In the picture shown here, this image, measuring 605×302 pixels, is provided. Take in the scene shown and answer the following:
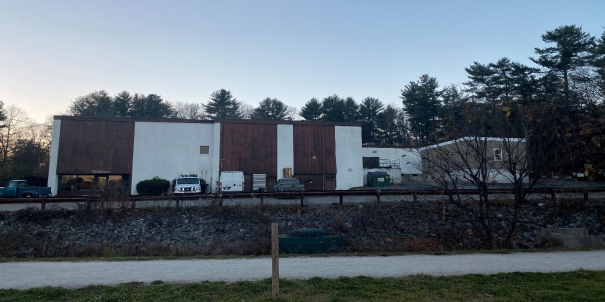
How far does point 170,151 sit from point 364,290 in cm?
3350

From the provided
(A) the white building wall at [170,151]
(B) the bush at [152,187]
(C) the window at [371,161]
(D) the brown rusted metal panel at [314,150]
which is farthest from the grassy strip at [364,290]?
(C) the window at [371,161]

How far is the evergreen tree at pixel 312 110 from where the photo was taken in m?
61.7

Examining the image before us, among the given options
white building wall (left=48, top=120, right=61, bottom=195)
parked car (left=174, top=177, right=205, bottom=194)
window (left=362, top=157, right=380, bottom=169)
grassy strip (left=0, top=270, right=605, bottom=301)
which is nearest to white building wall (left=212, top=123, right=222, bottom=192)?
parked car (left=174, top=177, right=205, bottom=194)

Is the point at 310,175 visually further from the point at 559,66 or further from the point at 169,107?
the point at 169,107

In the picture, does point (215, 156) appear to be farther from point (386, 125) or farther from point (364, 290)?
point (386, 125)

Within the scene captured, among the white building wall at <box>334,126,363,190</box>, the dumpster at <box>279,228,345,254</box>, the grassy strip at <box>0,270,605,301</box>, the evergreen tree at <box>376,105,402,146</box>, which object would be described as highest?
the evergreen tree at <box>376,105,402,146</box>

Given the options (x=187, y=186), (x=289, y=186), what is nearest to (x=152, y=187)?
(x=187, y=186)

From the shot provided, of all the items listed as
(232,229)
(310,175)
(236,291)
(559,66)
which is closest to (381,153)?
(310,175)

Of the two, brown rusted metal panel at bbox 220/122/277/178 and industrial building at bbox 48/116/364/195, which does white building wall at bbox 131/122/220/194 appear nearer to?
industrial building at bbox 48/116/364/195

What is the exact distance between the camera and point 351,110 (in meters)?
63.4

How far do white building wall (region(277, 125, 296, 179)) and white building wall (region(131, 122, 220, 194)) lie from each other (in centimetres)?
645

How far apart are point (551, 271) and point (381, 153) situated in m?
39.3

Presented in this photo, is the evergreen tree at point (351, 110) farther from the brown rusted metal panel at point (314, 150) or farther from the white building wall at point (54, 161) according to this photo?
the white building wall at point (54, 161)

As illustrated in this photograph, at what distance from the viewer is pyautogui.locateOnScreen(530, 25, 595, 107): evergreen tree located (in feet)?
121
